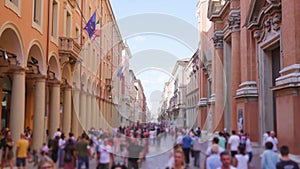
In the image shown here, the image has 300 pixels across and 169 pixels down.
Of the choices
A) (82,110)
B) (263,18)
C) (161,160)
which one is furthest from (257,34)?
(82,110)

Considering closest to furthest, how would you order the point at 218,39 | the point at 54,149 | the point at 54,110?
the point at 54,149 < the point at 54,110 < the point at 218,39

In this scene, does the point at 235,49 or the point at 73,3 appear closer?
the point at 235,49

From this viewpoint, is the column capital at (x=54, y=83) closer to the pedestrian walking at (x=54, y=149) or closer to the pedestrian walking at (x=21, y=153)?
the pedestrian walking at (x=54, y=149)

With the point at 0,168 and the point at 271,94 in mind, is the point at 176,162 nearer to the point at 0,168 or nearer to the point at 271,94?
the point at 0,168

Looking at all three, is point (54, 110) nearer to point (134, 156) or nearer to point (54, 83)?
point (54, 83)

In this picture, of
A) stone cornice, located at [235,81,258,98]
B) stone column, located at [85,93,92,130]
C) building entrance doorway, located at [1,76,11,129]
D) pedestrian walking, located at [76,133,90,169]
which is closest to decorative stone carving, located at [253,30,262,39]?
stone cornice, located at [235,81,258,98]

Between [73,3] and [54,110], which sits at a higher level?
[73,3]

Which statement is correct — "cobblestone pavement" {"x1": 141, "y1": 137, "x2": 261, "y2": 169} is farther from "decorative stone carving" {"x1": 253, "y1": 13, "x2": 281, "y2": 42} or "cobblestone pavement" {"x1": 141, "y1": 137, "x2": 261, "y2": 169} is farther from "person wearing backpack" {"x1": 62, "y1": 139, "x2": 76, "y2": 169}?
"decorative stone carving" {"x1": 253, "y1": 13, "x2": 281, "y2": 42}

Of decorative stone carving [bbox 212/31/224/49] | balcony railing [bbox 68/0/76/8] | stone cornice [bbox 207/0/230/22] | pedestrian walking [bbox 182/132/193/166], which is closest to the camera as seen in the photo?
pedestrian walking [bbox 182/132/193/166]

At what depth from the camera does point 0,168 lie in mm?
16016

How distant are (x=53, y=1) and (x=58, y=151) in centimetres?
1178

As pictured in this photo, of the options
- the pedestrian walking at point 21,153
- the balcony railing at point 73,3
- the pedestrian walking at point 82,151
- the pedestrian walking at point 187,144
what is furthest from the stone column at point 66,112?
the pedestrian walking at point 82,151

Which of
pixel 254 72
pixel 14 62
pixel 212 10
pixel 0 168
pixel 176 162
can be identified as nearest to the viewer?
pixel 176 162

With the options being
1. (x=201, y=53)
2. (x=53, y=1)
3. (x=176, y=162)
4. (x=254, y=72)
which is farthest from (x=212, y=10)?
(x=176, y=162)
